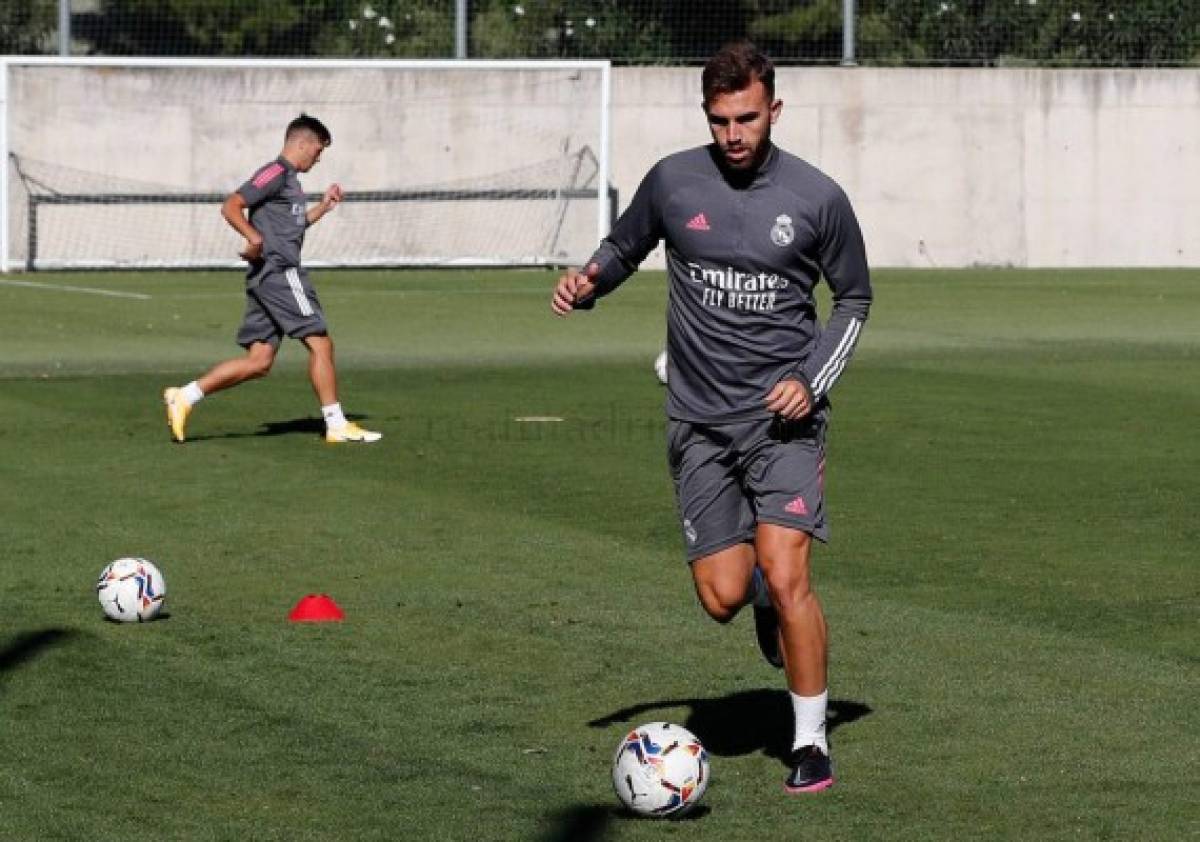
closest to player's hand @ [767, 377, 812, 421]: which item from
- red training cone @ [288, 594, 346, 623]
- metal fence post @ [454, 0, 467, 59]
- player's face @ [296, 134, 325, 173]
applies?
red training cone @ [288, 594, 346, 623]

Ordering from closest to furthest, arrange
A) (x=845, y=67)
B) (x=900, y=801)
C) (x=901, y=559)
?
1. (x=900, y=801)
2. (x=901, y=559)
3. (x=845, y=67)

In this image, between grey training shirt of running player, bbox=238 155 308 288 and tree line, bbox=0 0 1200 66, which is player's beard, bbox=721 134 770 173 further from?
tree line, bbox=0 0 1200 66

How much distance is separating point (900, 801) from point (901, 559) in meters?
4.23

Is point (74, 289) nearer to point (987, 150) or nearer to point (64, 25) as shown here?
point (64, 25)

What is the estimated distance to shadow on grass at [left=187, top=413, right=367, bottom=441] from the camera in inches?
622

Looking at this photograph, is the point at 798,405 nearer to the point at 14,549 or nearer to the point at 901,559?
the point at 901,559

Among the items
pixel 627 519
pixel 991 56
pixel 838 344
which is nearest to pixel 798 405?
pixel 838 344

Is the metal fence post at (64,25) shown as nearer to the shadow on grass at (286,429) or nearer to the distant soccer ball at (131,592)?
the shadow on grass at (286,429)

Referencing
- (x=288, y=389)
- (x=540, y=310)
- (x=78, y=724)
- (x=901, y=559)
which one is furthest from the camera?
(x=540, y=310)

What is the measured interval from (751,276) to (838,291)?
0.31 metres

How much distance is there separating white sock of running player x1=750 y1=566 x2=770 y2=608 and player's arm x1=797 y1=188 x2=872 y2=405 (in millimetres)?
627

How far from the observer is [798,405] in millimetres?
7039

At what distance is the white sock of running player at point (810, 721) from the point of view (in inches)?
275

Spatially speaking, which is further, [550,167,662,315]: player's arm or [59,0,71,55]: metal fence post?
[59,0,71,55]: metal fence post
